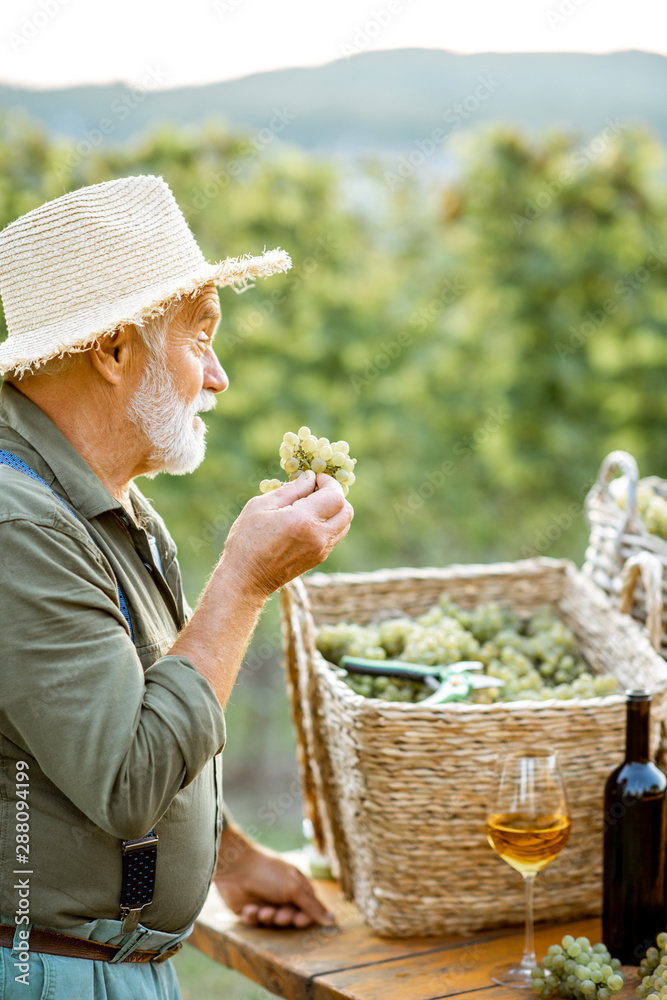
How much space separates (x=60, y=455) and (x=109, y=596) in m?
0.27

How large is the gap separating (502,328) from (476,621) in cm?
261

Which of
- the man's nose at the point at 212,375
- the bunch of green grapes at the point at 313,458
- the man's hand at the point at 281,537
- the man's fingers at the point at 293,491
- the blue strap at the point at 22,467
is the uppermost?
the man's nose at the point at 212,375

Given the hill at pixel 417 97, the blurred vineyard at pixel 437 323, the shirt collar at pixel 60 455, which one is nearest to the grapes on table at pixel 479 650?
the shirt collar at pixel 60 455

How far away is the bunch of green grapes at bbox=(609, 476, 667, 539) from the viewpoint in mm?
2545

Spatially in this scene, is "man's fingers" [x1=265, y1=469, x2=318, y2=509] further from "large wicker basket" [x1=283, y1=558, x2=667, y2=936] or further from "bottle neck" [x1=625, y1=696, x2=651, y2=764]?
"bottle neck" [x1=625, y1=696, x2=651, y2=764]

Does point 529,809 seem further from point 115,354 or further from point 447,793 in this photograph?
point 115,354

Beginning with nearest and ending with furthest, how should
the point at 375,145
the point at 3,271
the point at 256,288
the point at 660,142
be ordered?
1. the point at 3,271
2. the point at 256,288
3. the point at 660,142
4. the point at 375,145

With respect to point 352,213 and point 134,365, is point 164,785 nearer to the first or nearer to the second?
point 134,365

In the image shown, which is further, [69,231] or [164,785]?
[69,231]

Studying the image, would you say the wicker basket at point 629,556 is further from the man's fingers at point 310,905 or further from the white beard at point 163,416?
the white beard at point 163,416

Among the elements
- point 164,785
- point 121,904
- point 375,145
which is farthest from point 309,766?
point 375,145

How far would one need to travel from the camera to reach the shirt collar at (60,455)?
5.25 ft

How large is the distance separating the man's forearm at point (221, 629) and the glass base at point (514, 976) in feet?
2.63

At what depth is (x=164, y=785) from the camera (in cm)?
140
